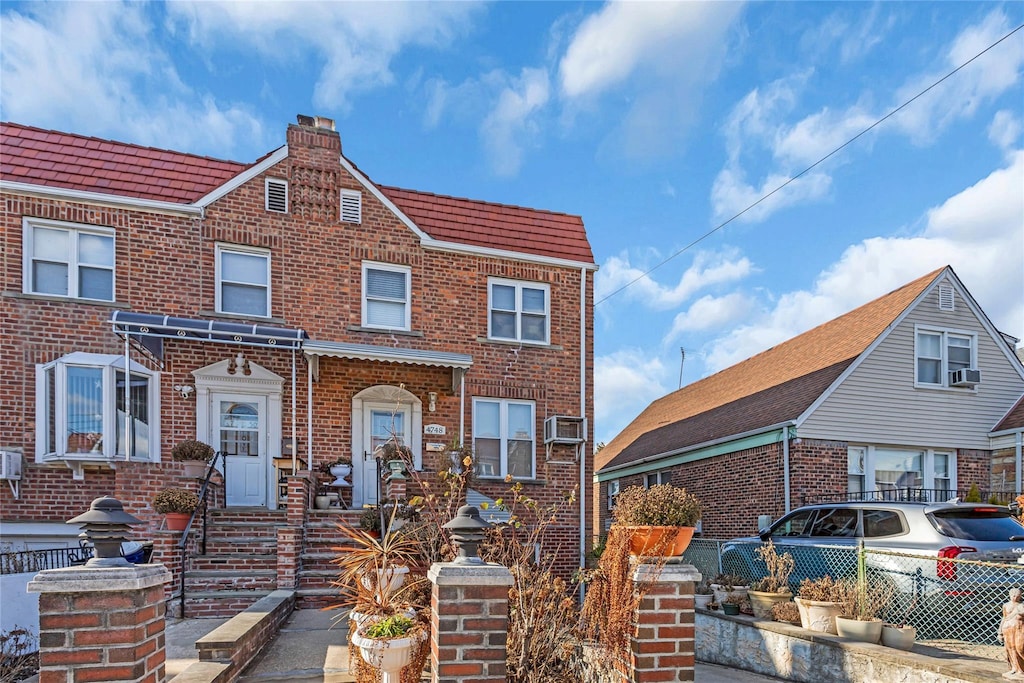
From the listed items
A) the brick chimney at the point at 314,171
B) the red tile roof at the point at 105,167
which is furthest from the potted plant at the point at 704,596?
the red tile roof at the point at 105,167

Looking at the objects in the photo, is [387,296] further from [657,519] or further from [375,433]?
[657,519]

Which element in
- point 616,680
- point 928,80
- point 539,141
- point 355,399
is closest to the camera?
point 616,680

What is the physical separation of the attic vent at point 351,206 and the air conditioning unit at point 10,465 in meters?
6.53

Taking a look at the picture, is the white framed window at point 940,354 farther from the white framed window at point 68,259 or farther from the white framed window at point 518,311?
the white framed window at point 68,259

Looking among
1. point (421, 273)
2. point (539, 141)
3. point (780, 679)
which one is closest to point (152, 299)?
point (421, 273)

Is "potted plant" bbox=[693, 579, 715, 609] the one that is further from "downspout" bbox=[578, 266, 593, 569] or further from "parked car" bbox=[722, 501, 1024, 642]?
"downspout" bbox=[578, 266, 593, 569]

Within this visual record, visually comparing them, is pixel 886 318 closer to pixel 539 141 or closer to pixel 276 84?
pixel 539 141

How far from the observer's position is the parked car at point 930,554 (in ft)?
20.4

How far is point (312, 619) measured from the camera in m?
7.11

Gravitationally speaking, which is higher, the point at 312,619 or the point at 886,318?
the point at 886,318

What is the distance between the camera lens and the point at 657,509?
14.7ft

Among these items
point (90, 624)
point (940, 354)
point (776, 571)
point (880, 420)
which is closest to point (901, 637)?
point (776, 571)

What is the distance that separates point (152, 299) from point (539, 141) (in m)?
8.32

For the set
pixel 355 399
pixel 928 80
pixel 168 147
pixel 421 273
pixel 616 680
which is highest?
pixel 928 80
